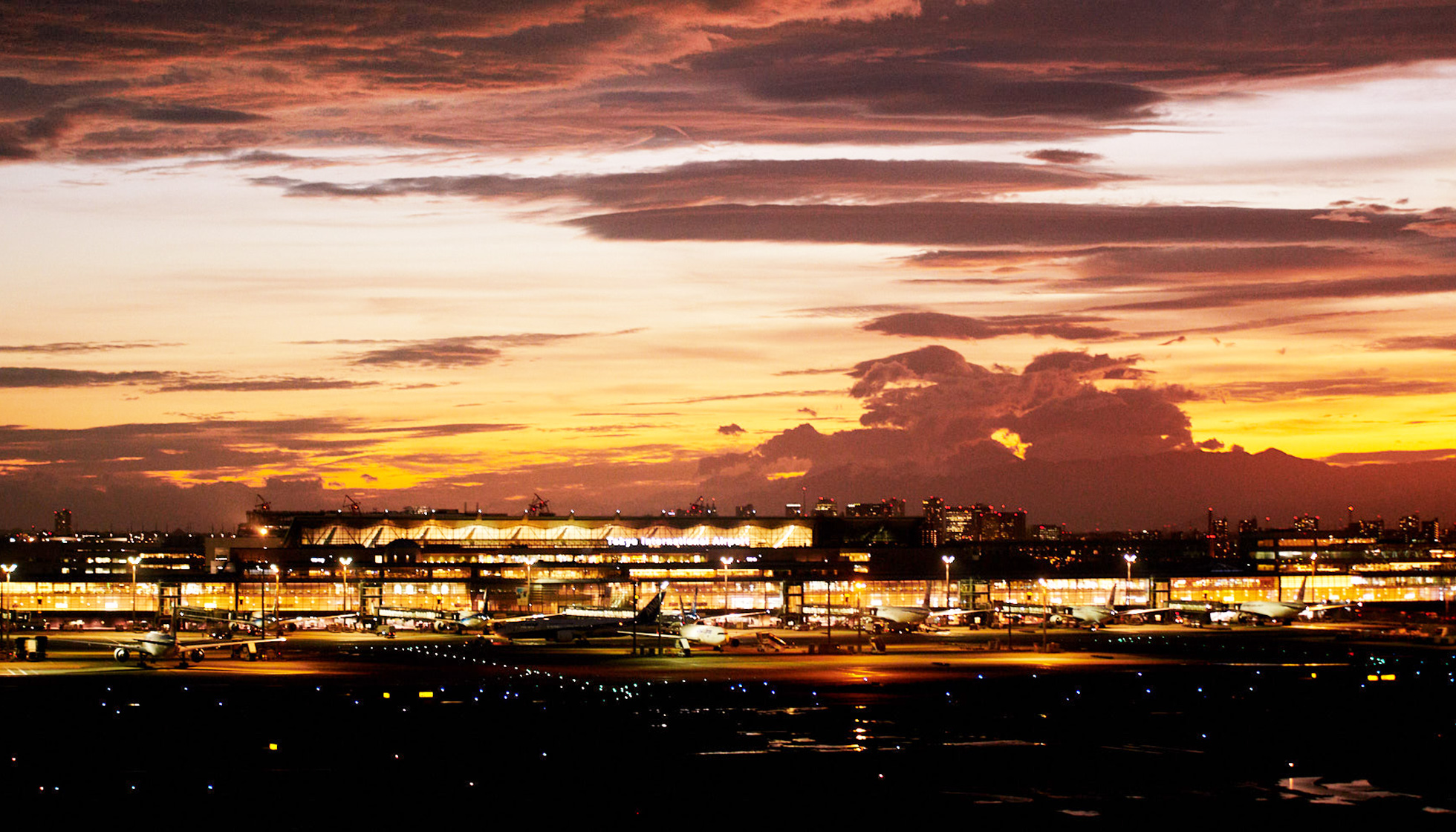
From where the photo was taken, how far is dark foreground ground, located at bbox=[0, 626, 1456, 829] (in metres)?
40.2

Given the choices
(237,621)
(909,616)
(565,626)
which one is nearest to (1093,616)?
(909,616)

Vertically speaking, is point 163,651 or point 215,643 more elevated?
point 163,651

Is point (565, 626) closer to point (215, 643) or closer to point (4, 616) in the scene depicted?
point (215, 643)

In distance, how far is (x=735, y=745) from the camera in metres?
53.0

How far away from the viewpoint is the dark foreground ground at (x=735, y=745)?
4022cm

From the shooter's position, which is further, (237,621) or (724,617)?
(724,617)

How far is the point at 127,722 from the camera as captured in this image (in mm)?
60500

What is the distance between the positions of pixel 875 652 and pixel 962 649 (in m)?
9.03

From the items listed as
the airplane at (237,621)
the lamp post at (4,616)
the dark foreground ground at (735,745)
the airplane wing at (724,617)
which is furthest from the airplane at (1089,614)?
the lamp post at (4,616)

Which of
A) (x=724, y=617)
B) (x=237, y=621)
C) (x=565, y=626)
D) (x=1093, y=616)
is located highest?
(x=565, y=626)

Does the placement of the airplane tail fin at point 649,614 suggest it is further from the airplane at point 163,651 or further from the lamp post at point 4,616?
the lamp post at point 4,616

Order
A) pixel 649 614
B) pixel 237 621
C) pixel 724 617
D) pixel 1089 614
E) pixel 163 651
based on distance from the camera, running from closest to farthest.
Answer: pixel 163 651
pixel 649 614
pixel 237 621
pixel 1089 614
pixel 724 617

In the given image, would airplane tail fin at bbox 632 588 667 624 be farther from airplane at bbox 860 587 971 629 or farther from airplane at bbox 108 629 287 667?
airplane at bbox 108 629 287 667

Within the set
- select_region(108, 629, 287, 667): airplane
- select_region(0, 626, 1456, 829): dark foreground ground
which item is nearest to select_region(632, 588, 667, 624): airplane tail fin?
select_region(108, 629, 287, 667): airplane
